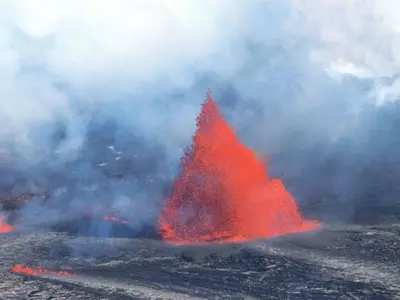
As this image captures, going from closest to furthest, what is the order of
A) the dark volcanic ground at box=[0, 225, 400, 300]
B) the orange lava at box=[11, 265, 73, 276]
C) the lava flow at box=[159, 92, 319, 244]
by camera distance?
the dark volcanic ground at box=[0, 225, 400, 300] < the orange lava at box=[11, 265, 73, 276] < the lava flow at box=[159, 92, 319, 244]

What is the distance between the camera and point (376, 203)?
55.6 meters

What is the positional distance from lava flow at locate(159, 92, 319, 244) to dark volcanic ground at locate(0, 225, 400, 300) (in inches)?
119

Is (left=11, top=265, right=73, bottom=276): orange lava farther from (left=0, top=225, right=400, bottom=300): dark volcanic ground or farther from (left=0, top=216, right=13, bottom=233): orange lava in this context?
(left=0, top=216, right=13, bottom=233): orange lava

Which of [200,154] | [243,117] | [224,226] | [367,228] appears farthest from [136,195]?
[243,117]

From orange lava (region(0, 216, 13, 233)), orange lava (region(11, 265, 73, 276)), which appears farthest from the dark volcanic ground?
orange lava (region(0, 216, 13, 233))

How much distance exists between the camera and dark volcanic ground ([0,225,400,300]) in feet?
111

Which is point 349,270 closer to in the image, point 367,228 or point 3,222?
point 367,228

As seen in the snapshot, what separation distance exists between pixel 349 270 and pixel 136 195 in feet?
86.8

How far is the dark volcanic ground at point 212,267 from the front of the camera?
111 ft

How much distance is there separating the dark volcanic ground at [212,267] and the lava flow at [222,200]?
301 centimetres

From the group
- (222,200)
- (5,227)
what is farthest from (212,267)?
(5,227)

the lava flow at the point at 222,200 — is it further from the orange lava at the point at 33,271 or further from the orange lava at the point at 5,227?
the orange lava at the point at 5,227

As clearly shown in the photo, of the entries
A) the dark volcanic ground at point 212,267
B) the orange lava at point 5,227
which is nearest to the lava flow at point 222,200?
the dark volcanic ground at point 212,267

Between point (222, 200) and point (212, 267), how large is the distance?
11260 mm
